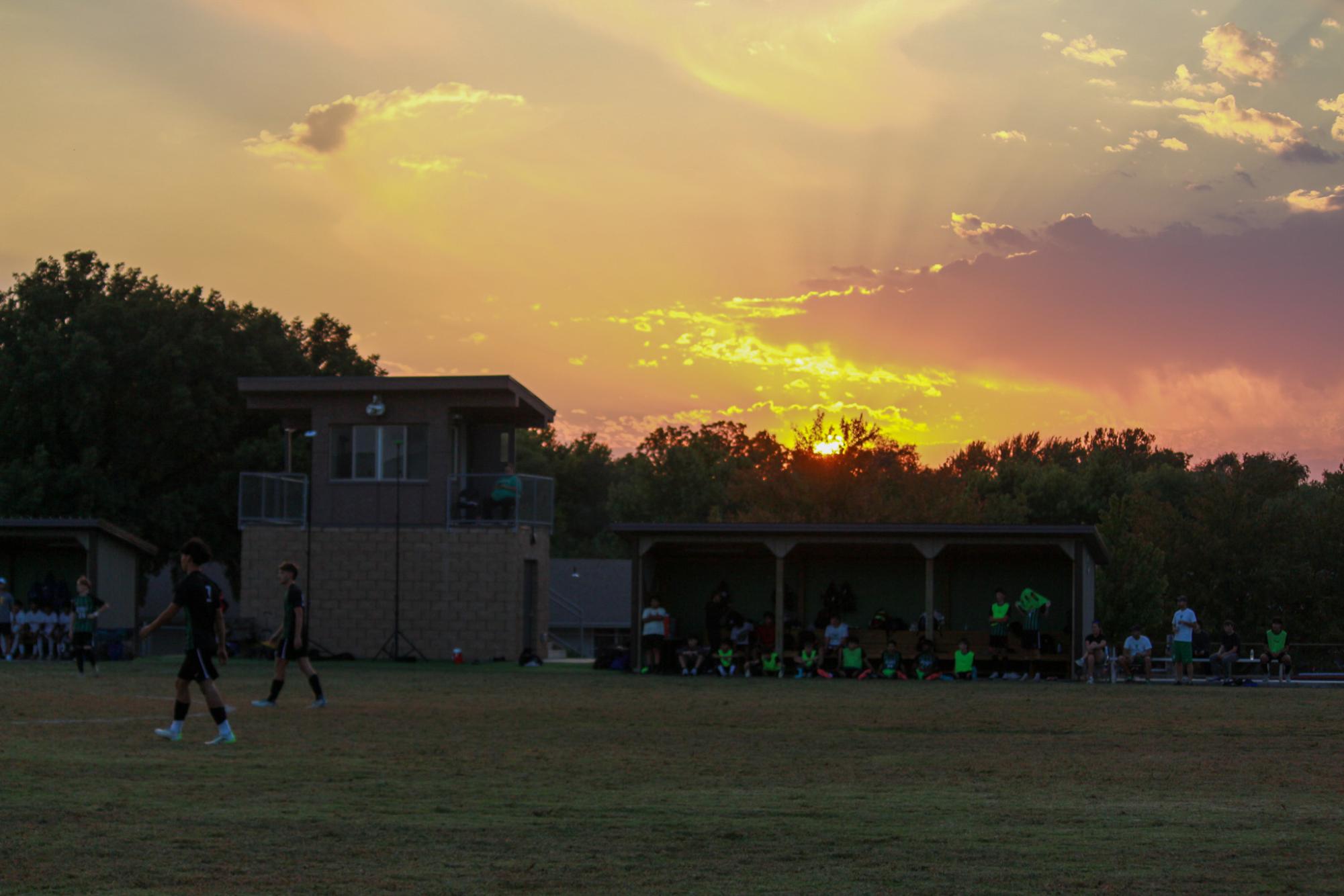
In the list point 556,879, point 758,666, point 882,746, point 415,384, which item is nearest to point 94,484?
point 415,384

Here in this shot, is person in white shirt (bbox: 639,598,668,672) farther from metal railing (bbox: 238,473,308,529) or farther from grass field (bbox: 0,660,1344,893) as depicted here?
grass field (bbox: 0,660,1344,893)

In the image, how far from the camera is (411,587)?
117ft

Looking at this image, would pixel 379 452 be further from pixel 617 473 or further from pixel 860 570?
pixel 617 473

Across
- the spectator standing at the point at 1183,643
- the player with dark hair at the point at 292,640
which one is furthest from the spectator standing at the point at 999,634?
the player with dark hair at the point at 292,640

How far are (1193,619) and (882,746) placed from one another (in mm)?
17830

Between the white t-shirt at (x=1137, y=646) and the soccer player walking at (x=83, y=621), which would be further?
the white t-shirt at (x=1137, y=646)

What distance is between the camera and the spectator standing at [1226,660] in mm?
28953

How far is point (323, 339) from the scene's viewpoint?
168ft

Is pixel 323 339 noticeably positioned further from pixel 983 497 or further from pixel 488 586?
pixel 983 497

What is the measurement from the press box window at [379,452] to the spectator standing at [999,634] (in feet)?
43.7

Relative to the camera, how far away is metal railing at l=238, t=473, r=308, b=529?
36.2 meters

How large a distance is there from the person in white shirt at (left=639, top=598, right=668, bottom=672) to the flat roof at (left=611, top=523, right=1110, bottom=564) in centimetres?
147

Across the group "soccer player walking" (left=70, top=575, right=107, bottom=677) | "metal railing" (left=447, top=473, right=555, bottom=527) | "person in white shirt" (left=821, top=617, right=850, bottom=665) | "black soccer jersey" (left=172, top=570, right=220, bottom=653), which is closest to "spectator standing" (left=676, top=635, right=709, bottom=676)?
"person in white shirt" (left=821, top=617, right=850, bottom=665)

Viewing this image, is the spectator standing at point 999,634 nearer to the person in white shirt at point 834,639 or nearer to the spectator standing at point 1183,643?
the person in white shirt at point 834,639
